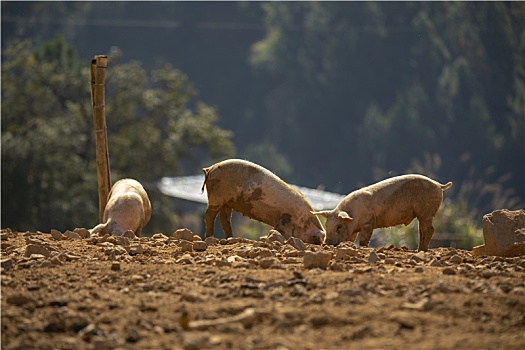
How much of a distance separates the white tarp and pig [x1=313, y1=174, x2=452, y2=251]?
17561mm

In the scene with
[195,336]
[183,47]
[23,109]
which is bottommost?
[195,336]

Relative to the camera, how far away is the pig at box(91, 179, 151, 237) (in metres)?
10.3

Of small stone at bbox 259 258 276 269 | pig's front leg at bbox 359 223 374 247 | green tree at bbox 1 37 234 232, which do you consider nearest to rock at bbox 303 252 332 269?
small stone at bbox 259 258 276 269

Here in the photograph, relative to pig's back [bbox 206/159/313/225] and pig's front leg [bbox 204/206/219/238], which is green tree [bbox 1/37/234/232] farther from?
pig's back [bbox 206/159/313/225]

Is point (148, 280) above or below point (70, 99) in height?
below

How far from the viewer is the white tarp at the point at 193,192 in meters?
29.9

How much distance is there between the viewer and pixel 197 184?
118 ft

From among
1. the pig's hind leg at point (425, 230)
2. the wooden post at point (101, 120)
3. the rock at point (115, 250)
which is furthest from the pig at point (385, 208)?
the wooden post at point (101, 120)

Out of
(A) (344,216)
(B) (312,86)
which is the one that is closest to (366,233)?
(A) (344,216)

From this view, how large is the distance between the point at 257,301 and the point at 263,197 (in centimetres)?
470

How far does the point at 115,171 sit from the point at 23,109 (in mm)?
5175

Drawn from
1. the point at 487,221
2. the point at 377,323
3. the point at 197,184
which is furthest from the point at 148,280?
the point at 197,184

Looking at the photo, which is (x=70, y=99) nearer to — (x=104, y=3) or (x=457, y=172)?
(x=457, y=172)

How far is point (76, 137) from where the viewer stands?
30.0 metres
